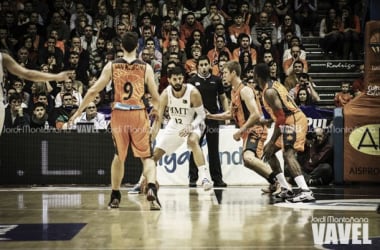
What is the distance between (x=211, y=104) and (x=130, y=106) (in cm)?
371

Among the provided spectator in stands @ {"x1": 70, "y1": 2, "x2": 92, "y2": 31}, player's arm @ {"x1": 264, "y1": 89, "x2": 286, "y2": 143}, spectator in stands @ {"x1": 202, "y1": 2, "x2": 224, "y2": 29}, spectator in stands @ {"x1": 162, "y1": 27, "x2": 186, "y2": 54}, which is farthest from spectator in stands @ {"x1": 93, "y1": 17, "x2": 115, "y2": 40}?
player's arm @ {"x1": 264, "y1": 89, "x2": 286, "y2": 143}

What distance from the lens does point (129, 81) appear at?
348 inches

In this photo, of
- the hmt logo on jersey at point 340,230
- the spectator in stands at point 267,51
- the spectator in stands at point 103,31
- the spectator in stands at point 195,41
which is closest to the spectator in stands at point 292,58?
the spectator in stands at point 267,51

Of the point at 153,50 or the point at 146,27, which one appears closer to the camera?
the point at 153,50

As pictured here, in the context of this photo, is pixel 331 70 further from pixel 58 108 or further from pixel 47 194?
pixel 47 194

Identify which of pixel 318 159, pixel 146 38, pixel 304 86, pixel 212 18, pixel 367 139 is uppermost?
pixel 212 18

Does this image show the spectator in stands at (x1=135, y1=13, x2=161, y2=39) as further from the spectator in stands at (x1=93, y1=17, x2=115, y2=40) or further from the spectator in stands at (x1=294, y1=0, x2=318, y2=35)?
the spectator in stands at (x1=294, y1=0, x2=318, y2=35)

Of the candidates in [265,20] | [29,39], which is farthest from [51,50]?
[265,20]

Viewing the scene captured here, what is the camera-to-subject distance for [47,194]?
11.2m

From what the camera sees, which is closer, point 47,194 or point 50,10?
point 47,194

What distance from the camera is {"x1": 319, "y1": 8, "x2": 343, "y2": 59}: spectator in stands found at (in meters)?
16.0

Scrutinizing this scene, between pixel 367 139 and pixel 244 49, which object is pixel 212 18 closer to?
pixel 244 49

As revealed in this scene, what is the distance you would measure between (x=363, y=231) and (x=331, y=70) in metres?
9.80

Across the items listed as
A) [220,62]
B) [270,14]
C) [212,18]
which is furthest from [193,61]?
[270,14]
